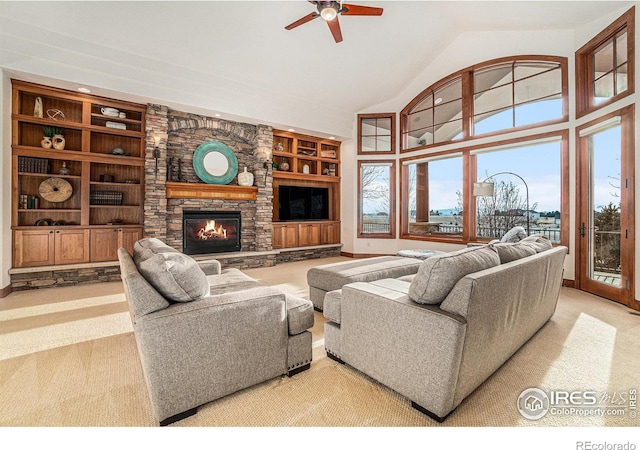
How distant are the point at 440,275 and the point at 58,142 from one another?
5.58 m

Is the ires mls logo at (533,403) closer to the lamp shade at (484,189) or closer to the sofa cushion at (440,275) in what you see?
the sofa cushion at (440,275)

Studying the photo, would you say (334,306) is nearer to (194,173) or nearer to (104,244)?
(104,244)

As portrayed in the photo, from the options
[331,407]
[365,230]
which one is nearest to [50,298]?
[331,407]

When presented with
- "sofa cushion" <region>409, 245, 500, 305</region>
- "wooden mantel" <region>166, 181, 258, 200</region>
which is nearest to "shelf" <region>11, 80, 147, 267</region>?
"wooden mantel" <region>166, 181, 258, 200</region>

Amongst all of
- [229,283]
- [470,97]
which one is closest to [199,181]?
[229,283]

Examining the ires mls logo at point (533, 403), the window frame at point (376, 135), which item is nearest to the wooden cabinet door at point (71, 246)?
the ires mls logo at point (533, 403)

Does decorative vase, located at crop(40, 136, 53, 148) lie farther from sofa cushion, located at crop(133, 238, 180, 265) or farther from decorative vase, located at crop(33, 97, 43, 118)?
sofa cushion, located at crop(133, 238, 180, 265)

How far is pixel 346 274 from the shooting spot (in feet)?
10.4

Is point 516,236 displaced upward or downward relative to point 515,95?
downward

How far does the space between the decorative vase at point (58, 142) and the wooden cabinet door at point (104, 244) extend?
132 centimetres

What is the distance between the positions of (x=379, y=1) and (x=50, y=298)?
20.1ft

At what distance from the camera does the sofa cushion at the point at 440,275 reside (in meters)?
1.60

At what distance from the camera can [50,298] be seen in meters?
3.82

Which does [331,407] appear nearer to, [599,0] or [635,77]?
[635,77]
